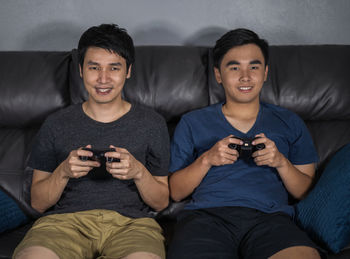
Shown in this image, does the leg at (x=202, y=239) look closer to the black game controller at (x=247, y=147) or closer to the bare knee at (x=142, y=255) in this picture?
the bare knee at (x=142, y=255)

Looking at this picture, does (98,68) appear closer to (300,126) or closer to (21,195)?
(21,195)

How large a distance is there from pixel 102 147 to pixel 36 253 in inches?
19.1

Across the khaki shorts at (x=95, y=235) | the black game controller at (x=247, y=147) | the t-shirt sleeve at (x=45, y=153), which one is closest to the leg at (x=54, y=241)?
the khaki shorts at (x=95, y=235)

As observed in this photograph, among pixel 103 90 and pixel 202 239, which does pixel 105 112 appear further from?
Result: pixel 202 239

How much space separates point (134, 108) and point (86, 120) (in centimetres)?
22

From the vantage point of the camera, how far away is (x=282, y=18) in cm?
221

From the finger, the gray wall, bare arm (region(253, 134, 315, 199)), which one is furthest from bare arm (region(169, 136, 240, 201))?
the gray wall

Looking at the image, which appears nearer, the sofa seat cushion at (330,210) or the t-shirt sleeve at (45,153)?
the sofa seat cushion at (330,210)

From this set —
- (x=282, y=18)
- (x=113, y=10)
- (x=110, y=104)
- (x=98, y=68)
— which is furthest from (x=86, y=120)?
(x=282, y=18)

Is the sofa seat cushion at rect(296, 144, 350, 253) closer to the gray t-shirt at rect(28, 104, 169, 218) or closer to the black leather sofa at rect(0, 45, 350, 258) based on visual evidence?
the black leather sofa at rect(0, 45, 350, 258)

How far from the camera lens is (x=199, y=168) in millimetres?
1524

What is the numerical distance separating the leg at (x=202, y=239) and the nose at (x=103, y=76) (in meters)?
0.65

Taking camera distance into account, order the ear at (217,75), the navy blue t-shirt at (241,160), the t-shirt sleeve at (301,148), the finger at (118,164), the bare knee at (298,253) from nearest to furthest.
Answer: the bare knee at (298,253)
the finger at (118,164)
the navy blue t-shirt at (241,160)
the t-shirt sleeve at (301,148)
the ear at (217,75)

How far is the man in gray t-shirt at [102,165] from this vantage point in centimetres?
139
